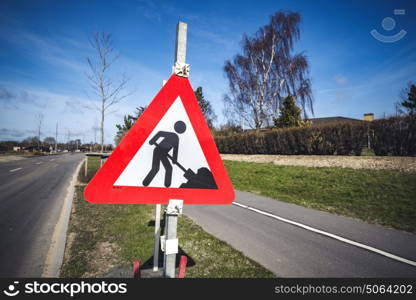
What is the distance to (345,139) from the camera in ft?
39.8

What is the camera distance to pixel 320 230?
454cm

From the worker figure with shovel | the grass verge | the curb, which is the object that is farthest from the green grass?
the curb

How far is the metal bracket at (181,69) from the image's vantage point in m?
1.44

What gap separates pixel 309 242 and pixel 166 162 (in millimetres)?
3807

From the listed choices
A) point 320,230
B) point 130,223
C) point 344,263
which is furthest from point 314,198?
point 130,223

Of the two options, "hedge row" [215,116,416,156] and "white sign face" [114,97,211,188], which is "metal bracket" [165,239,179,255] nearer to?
"white sign face" [114,97,211,188]

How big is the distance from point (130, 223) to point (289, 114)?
66.4 feet

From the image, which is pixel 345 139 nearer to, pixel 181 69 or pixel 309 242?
pixel 309 242

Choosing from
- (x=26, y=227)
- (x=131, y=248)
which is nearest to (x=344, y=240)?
(x=131, y=248)

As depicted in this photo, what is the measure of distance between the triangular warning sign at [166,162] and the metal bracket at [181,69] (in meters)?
0.03

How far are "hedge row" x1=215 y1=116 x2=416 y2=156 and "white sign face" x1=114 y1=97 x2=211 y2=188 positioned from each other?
41.6 ft

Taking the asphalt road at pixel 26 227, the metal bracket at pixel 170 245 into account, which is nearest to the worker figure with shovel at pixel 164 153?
the metal bracket at pixel 170 245

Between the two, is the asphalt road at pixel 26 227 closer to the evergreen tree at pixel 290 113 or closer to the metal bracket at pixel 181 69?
the metal bracket at pixel 181 69

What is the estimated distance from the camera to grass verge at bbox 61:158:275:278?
290cm
